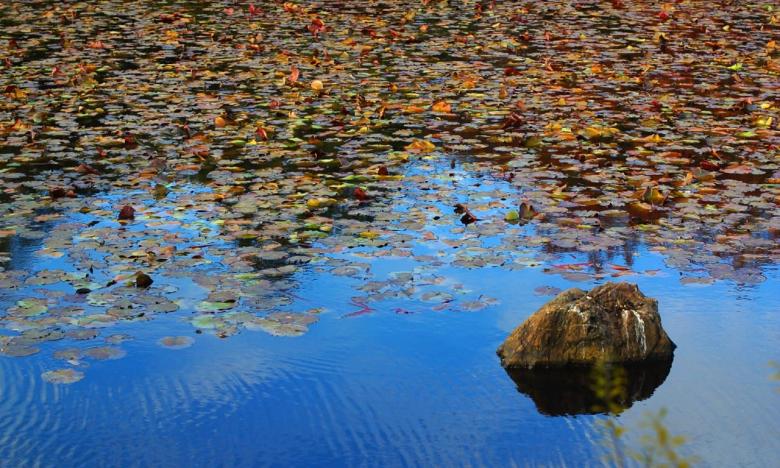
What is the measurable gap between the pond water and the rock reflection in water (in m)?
0.03

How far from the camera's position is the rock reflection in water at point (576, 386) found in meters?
4.66

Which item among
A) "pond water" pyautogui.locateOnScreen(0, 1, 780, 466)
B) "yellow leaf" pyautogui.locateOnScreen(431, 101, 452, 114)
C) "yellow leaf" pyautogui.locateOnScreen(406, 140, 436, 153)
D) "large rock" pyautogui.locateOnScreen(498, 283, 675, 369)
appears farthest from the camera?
"yellow leaf" pyautogui.locateOnScreen(431, 101, 452, 114)

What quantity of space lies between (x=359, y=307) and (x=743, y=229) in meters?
2.60

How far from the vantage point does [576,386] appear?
4.80 m

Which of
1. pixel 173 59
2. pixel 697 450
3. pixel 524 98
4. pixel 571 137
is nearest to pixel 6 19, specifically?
pixel 173 59

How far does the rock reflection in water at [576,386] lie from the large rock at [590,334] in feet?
0.13

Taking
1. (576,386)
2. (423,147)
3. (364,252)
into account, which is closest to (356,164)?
(423,147)

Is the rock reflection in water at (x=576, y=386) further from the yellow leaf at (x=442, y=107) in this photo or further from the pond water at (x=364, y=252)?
the yellow leaf at (x=442, y=107)

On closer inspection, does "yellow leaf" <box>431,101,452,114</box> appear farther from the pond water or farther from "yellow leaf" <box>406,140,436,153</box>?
"yellow leaf" <box>406,140,436,153</box>

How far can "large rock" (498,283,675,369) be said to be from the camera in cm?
492

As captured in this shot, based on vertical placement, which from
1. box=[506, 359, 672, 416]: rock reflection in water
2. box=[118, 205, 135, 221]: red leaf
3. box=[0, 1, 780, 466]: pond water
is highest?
box=[118, 205, 135, 221]: red leaf

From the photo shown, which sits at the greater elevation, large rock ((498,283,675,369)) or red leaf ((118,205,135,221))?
red leaf ((118,205,135,221))

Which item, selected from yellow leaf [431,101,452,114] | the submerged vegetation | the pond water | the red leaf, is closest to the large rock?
the pond water

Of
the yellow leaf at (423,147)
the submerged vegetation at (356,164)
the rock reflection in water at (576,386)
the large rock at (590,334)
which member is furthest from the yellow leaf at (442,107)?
the rock reflection in water at (576,386)
